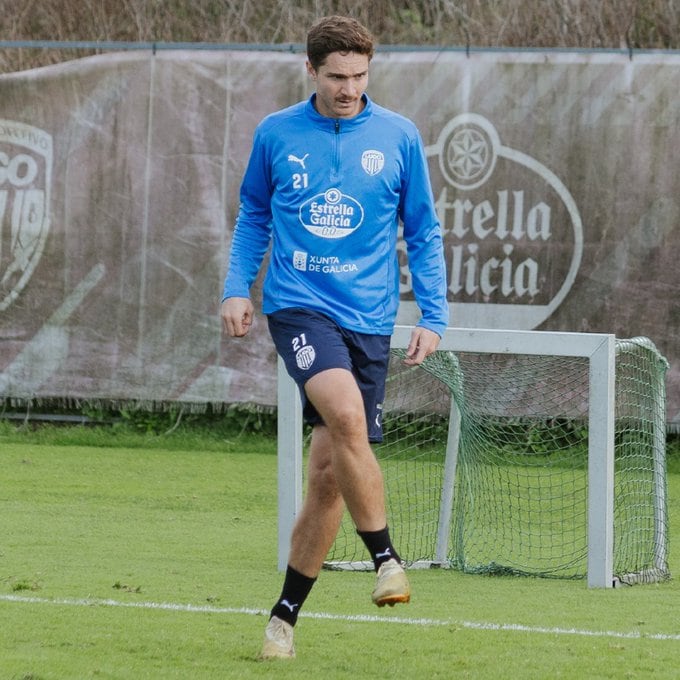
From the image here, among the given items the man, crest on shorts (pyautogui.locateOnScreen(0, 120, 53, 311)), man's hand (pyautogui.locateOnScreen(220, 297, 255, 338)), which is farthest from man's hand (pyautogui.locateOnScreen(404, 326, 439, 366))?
crest on shorts (pyautogui.locateOnScreen(0, 120, 53, 311))

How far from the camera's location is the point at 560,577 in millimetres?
6676

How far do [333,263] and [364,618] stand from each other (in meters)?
1.41

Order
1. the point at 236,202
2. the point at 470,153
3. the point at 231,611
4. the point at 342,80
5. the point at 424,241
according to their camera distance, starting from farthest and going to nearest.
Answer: the point at 236,202 < the point at 470,153 < the point at 231,611 < the point at 424,241 < the point at 342,80

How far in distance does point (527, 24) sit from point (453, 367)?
5.35 metres

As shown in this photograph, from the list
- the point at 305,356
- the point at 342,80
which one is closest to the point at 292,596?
the point at 305,356

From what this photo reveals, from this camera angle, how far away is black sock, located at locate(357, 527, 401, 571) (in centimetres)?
421

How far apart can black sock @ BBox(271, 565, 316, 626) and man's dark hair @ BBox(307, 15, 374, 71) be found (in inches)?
59.4

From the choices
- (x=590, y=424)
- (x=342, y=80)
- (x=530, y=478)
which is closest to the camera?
(x=342, y=80)

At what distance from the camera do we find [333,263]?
4.33m

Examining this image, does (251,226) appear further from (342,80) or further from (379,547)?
(379,547)

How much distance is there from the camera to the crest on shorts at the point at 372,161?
14.3 ft

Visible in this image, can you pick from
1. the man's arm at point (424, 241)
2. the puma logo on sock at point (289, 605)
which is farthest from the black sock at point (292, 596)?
the man's arm at point (424, 241)

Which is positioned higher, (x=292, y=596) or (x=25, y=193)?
(x=25, y=193)

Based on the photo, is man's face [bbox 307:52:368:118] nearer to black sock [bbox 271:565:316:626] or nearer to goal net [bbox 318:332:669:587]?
black sock [bbox 271:565:316:626]
